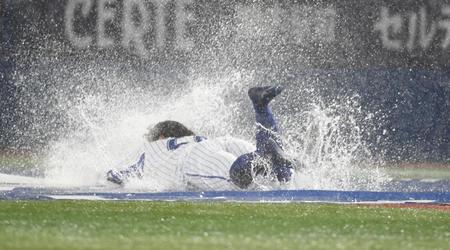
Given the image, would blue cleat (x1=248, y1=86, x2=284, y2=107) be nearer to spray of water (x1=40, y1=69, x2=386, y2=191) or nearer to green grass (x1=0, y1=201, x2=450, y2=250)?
spray of water (x1=40, y1=69, x2=386, y2=191)

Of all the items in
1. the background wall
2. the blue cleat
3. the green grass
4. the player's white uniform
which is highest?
the background wall

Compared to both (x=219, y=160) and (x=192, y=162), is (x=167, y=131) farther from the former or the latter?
(x=219, y=160)

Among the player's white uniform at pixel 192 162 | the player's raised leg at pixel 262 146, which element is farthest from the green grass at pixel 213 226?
the player's white uniform at pixel 192 162

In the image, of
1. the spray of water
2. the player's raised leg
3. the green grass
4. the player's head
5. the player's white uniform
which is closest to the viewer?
the green grass

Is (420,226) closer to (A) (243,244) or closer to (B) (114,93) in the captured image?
(A) (243,244)

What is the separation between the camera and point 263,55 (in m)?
13.9

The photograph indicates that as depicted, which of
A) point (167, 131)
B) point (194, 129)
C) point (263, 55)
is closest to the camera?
point (167, 131)

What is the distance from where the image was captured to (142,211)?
7.43 metres

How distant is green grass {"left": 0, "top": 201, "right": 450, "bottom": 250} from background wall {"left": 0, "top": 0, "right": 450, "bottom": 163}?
18.6 feet

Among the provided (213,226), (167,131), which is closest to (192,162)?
(167,131)

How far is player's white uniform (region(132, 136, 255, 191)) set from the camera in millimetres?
8797

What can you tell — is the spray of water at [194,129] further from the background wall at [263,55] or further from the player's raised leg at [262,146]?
the player's raised leg at [262,146]

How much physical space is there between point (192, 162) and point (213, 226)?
2.16 m

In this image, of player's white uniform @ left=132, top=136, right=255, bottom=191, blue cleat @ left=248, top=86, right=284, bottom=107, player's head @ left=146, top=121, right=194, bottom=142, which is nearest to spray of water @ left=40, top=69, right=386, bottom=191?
player's white uniform @ left=132, top=136, right=255, bottom=191
